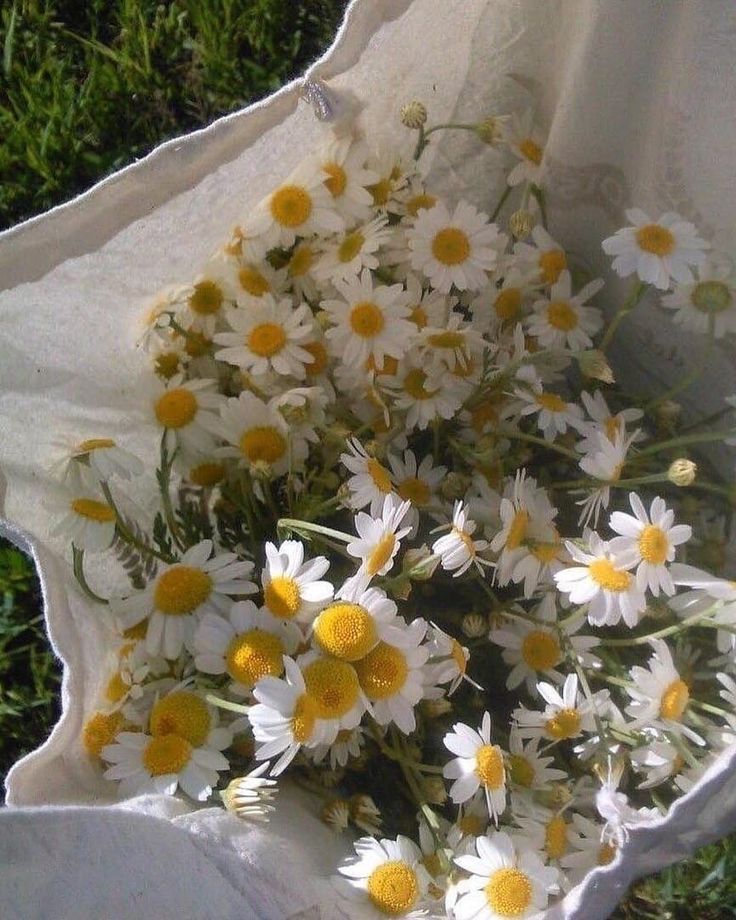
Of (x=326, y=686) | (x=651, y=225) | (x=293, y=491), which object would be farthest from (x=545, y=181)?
(x=326, y=686)

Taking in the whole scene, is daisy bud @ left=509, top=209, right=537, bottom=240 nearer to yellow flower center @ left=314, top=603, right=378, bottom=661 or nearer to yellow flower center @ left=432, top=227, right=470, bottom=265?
yellow flower center @ left=432, top=227, right=470, bottom=265

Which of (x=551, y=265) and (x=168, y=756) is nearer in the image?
(x=168, y=756)

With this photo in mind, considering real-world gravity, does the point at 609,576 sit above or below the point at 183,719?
above

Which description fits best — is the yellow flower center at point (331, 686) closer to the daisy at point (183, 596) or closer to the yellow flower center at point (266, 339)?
the daisy at point (183, 596)

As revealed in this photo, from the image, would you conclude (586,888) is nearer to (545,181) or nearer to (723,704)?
(723,704)

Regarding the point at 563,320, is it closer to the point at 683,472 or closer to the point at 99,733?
the point at 683,472

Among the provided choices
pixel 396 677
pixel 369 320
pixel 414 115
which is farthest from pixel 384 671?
pixel 414 115

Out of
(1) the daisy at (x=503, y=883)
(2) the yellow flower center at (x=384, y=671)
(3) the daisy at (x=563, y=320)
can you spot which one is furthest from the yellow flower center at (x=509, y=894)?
(3) the daisy at (x=563, y=320)

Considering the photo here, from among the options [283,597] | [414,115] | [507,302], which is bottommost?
[283,597]
